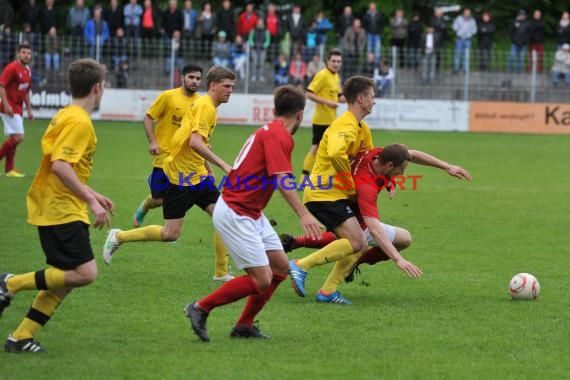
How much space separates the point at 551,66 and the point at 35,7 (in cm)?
1481

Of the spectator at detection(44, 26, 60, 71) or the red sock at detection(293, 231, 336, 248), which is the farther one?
the spectator at detection(44, 26, 60, 71)

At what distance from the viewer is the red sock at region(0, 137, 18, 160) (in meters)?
15.1

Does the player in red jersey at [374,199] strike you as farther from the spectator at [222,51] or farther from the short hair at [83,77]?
the spectator at [222,51]

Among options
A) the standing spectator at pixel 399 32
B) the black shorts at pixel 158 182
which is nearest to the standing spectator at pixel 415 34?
the standing spectator at pixel 399 32

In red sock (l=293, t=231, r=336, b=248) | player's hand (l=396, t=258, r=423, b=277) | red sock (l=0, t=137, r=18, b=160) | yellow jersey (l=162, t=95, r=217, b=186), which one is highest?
yellow jersey (l=162, t=95, r=217, b=186)

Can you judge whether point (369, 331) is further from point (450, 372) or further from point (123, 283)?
point (123, 283)

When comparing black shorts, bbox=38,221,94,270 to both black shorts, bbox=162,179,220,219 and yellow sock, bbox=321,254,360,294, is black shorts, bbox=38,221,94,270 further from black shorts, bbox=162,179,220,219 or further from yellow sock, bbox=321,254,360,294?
black shorts, bbox=162,179,220,219

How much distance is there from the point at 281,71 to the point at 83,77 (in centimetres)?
2235

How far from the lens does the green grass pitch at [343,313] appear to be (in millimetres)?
6031

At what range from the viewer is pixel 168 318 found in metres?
7.28

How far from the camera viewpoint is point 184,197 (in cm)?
895

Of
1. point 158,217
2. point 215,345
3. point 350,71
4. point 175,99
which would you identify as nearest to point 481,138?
point 350,71

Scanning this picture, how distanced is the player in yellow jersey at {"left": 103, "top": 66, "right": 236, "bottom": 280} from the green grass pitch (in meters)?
0.32

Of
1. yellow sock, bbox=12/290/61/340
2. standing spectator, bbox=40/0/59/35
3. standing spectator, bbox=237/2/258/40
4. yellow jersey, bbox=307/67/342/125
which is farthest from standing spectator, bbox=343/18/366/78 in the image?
yellow sock, bbox=12/290/61/340
